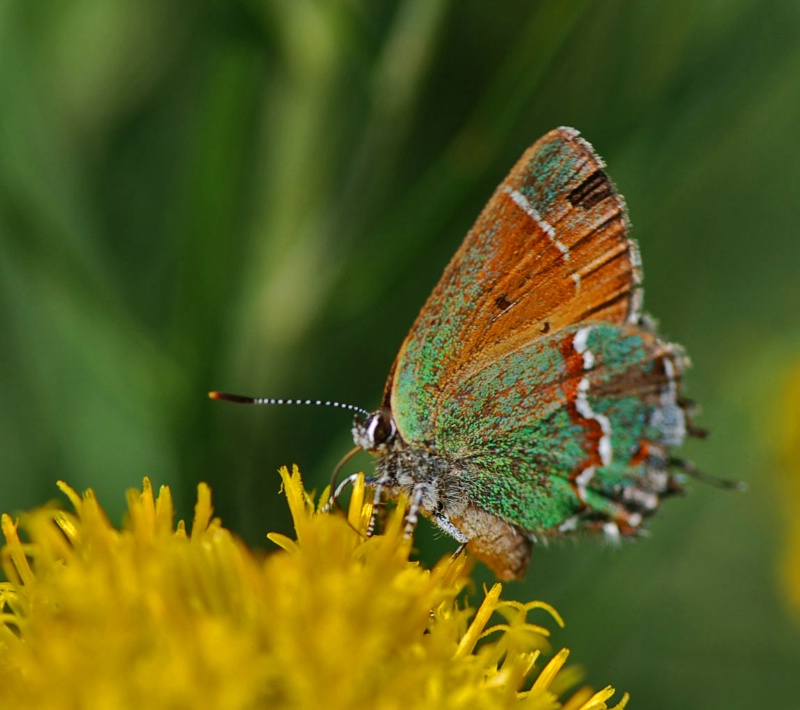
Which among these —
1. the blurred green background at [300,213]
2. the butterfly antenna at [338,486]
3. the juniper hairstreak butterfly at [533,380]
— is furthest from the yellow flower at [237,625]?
the blurred green background at [300,213]

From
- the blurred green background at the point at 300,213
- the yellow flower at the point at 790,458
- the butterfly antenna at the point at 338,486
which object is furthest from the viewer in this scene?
the yellow flower at the point at 790,458

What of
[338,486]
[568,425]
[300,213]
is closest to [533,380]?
[568,425]

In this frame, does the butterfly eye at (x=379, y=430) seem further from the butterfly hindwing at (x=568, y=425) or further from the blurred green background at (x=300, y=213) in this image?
the blurred green background at (x=300, y=213)

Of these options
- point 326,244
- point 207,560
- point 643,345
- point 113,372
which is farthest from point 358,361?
point 207,560

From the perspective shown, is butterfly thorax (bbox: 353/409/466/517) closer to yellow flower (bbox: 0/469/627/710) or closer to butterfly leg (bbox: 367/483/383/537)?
butterfly leg (bbox: 367/483/383/537)

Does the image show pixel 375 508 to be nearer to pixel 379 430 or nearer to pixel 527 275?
pixel 379 430

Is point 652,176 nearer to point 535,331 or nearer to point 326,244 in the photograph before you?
point 535,331
